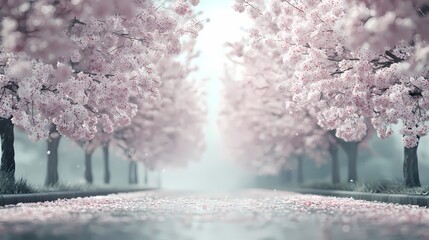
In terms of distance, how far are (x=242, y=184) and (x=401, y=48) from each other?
270 ft

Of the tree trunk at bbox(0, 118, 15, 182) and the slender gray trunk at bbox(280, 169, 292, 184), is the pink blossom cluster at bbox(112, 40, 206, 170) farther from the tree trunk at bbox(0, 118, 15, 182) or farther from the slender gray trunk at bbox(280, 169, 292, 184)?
the slender gray trunk at bbox(280, 169, 292, 184)

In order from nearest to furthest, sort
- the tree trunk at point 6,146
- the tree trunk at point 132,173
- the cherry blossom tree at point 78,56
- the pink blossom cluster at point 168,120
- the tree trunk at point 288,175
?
the cherry blossom tree at point 78,56 → the tree trunk at point 6,146 → the pink blossom cluster at point 168,120 → the tree trunk at point 132,173 → the tree trunk at point 288,175

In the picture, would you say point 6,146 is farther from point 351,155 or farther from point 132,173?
point 132,173

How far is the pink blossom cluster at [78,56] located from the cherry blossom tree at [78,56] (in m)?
0.03

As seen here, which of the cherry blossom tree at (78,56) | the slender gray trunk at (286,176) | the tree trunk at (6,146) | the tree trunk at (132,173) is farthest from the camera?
the slender gray trunk at (286,176)

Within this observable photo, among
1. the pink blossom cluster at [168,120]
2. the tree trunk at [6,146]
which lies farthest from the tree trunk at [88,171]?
the tree trunk at [6,146]

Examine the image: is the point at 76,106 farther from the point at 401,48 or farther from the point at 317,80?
the point at 401,48

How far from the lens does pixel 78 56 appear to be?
20.4 m

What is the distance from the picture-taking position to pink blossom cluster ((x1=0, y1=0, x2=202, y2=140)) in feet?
55.8

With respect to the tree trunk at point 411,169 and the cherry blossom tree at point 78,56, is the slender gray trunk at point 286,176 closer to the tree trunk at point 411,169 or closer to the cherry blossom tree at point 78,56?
the tree trunk at point 411,169

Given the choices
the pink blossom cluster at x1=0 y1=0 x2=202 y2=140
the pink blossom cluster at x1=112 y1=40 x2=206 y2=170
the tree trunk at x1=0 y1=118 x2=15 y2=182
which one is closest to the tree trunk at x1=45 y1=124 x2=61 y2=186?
the pink blossom cluster at x1=112 y1=40 x2=206 y2=170

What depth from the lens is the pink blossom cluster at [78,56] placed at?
55.8 feet

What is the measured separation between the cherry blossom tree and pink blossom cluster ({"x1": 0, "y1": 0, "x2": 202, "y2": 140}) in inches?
1.0

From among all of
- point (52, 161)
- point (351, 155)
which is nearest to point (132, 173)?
point (52, 161)
